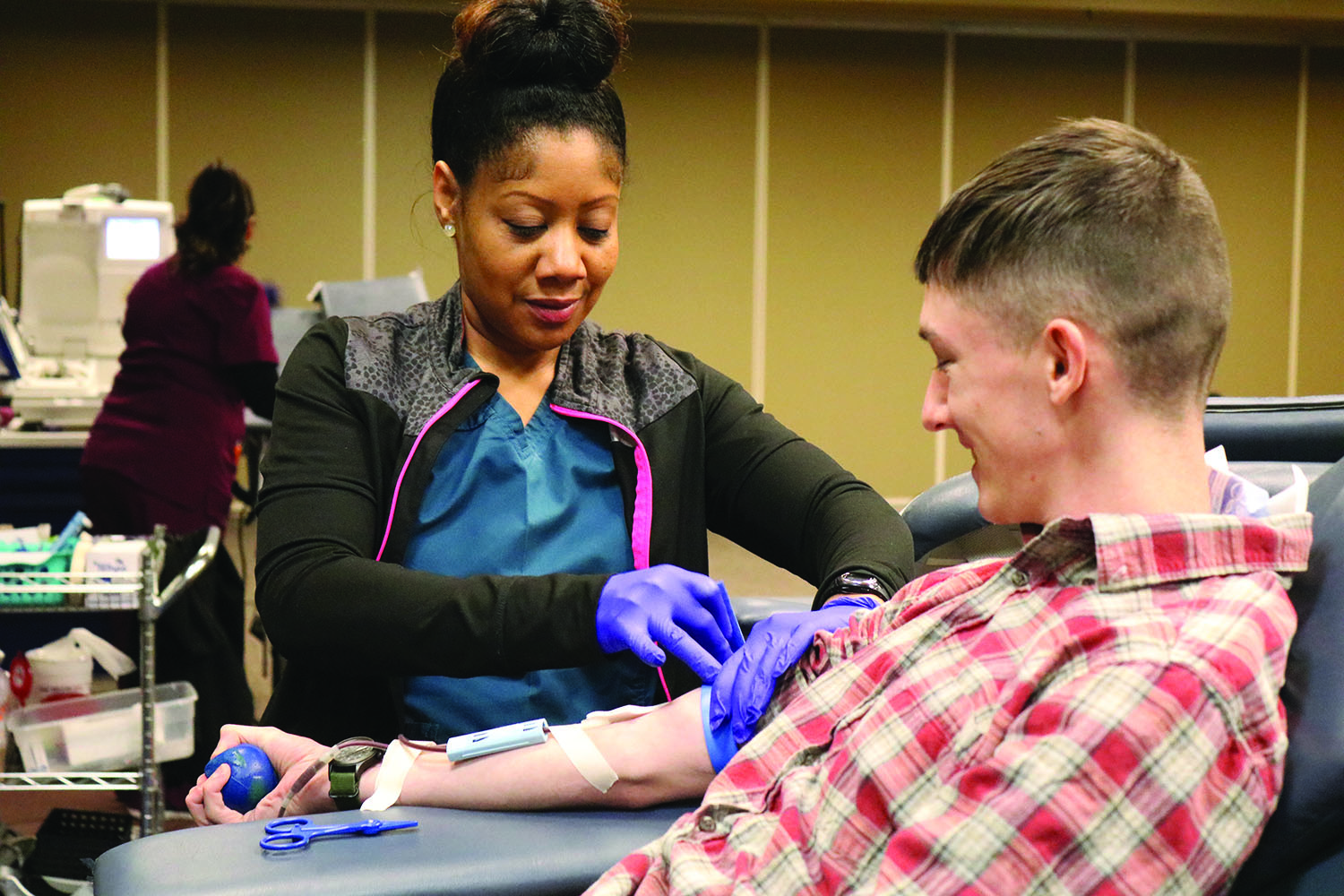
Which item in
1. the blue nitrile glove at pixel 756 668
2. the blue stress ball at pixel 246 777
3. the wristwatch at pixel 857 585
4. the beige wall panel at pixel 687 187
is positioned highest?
the beige wall panel at pixel 687 187

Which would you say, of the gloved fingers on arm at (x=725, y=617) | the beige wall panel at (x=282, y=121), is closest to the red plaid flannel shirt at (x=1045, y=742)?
the gloved fingers on arm at (x=725, y=617)

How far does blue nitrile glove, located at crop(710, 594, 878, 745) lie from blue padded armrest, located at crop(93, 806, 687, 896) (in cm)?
12

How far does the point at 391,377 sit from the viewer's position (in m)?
1.40

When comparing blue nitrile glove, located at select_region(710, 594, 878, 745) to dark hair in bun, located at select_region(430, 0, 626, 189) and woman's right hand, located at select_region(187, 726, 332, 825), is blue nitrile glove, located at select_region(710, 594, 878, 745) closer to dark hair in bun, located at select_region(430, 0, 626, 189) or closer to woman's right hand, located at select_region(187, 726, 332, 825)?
woman's right hand, located at select_region(187, 726, 332, 825)

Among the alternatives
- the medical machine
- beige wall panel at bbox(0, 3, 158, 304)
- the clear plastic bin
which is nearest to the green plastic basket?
the clear plastic bin

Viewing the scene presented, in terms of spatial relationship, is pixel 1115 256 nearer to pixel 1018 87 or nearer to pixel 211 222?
pixel 211 222

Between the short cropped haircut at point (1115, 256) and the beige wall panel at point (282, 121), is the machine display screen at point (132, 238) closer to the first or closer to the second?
the beige wall panel at point (282, 121)

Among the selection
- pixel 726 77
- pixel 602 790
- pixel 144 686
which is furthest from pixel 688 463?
pixel 726 77

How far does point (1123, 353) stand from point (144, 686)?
1.81 metres

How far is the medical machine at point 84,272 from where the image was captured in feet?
11.5

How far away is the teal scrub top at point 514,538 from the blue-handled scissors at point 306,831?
29 cm

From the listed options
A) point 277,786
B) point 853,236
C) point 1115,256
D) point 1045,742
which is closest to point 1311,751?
point 1045,742

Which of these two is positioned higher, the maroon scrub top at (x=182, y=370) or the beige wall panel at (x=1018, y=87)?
the beige wall panel at (x=1018, y=87)

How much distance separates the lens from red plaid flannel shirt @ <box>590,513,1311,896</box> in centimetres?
72
